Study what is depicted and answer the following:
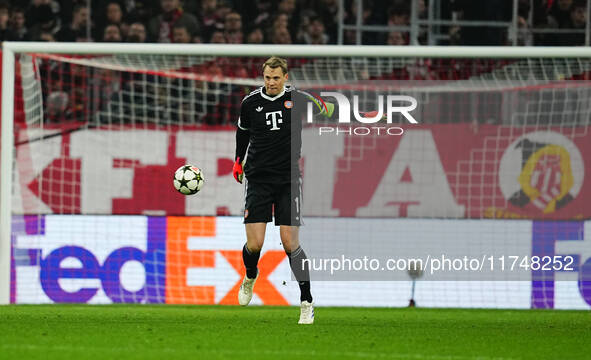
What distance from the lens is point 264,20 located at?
47.9 feet

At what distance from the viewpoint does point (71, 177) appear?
11.7m

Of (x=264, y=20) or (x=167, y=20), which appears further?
(x=264, y=20)

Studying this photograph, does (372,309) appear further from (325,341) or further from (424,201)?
(325,341)

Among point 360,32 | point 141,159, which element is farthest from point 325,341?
point 360,32

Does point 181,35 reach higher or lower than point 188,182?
higher

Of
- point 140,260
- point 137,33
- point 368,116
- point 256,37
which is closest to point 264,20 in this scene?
point 256,37

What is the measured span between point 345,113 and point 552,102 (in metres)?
2.25

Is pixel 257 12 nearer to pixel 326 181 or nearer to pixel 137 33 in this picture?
pixel 137 33

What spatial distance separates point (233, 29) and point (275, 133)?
18.5 feet

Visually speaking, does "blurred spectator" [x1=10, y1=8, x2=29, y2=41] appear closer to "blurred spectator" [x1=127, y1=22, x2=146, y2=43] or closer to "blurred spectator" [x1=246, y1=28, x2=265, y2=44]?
"blurred spectator" [x1=127, y1=22, x2=146, y2=43]

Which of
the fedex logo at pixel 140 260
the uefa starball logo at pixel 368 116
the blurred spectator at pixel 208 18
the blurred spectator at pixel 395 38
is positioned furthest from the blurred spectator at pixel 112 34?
the uefa starball logo at pixel 368 116

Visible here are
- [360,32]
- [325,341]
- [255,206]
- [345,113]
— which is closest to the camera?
[325,341]

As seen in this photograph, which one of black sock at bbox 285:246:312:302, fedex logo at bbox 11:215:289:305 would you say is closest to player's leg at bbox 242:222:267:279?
black sock at bbox 285:246:312:302

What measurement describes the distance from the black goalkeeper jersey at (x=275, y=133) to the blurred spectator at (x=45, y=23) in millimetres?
6513
